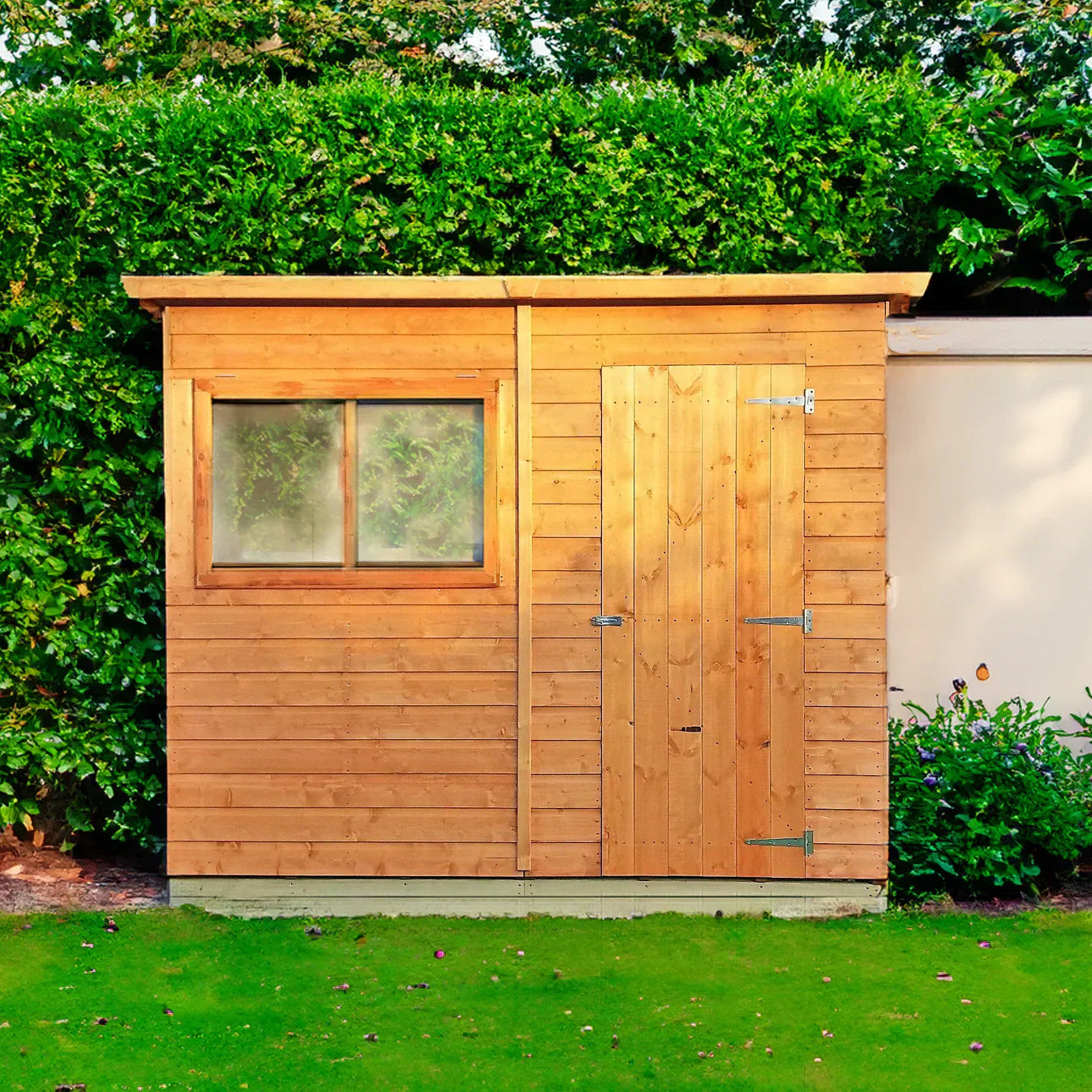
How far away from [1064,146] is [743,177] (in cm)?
185

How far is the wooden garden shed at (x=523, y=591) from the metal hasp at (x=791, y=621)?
2 cm

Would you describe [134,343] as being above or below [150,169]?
below

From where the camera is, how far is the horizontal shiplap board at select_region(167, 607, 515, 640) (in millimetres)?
5238

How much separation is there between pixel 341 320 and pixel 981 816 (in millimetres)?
3482

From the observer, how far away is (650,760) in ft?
17.0

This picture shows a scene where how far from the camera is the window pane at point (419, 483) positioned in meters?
5.28

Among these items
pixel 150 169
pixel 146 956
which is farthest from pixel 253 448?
pixel 146 956

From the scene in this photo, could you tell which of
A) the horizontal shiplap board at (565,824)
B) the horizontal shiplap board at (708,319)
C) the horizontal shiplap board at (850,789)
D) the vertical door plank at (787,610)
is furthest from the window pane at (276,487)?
the horizontal shiplap board at (850,789)

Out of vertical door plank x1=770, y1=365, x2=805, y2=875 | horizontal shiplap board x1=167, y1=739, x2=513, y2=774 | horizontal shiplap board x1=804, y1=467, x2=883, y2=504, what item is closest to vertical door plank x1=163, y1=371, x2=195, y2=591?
horizontal shiplap board x1=167, y1=739, x2=513, y2=774

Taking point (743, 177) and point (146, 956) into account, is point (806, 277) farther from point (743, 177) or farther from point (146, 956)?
point (146, 956)

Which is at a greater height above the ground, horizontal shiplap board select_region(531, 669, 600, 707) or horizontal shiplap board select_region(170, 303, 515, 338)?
horizontal shiplap board select_region(170, 303, 515, 338)

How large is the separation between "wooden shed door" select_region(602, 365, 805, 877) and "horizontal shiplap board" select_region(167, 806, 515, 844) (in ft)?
1.72

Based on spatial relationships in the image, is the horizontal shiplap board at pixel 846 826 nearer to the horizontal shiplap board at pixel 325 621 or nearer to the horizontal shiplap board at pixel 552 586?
the horizontal shiplap board at pixel 552 586

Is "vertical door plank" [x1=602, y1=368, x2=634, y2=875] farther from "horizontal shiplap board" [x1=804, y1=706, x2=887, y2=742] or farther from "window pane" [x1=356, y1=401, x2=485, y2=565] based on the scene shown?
"horizontal shiplap board" [x1=804, y1=706, x2=887, y2=742]
